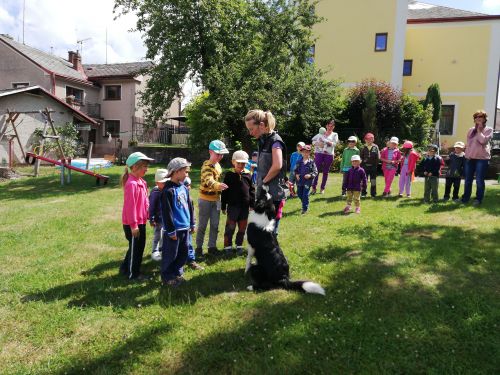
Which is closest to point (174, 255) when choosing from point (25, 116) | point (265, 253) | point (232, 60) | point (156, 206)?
point (156, 206)

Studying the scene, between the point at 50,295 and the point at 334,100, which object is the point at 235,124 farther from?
the point at 50,295

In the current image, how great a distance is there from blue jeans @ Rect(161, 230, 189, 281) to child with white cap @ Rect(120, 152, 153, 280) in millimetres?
468

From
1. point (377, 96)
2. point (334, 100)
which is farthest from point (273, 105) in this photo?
point (377, 96)

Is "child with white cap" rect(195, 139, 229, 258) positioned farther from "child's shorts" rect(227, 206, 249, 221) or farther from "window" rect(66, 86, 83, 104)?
"window" rect(66, 86, 83, 104)

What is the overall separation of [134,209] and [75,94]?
31070 mm

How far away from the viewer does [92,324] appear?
12.9 feet

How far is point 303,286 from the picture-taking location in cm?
439

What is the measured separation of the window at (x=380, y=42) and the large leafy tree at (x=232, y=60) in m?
9.01

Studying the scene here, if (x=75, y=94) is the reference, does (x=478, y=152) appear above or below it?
below

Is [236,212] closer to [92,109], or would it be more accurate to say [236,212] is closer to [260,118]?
[260,118]

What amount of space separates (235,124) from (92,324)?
14.6m

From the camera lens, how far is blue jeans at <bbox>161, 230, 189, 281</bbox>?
4754 millimetres

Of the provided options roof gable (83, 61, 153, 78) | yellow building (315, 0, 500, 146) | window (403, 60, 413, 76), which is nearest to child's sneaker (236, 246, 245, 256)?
yellow building (315, 0, 500, 146)

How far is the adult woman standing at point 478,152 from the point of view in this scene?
8.30 m
